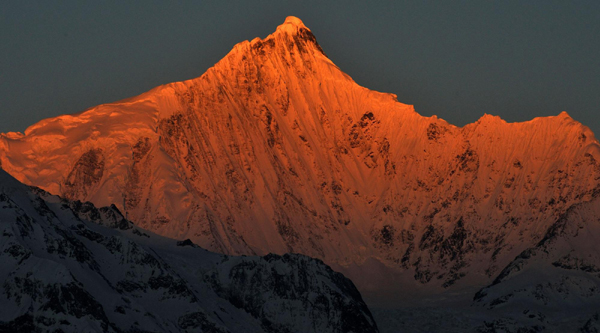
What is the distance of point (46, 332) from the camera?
199875 mm

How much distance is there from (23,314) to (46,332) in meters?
4.22

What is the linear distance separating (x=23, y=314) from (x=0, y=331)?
5.78m

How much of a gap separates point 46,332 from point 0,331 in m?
7.93

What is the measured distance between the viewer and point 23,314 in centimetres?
19912

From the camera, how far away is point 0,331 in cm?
19412
